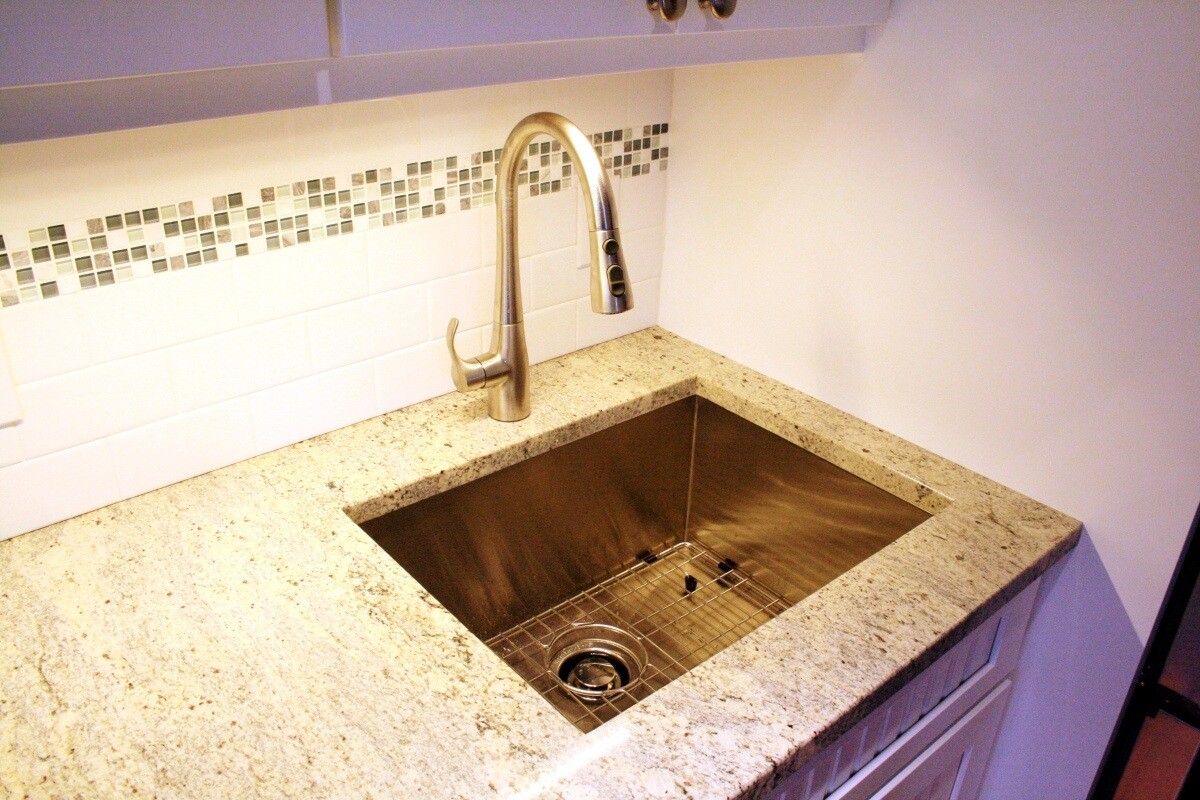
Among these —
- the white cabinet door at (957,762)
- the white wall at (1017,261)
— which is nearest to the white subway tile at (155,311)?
the white wall at (1017,261)

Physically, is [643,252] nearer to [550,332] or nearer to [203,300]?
[550,332]

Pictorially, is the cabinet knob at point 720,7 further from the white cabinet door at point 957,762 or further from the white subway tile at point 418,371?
the white cabinet door at point 957,762

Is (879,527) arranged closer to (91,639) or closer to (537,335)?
(537,335)

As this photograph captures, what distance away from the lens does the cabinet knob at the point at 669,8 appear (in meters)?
0.93

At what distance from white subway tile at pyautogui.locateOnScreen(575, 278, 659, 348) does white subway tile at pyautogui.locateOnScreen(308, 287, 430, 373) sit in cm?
27

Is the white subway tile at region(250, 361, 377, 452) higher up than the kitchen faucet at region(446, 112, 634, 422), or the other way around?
the kitchen faucet at region(446, 112, 634, 422)

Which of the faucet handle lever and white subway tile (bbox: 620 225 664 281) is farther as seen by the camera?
white subway tile (bbox: 620 225 664 281)

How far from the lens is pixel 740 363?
4.88 feet

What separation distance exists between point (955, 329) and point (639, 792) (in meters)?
0.70

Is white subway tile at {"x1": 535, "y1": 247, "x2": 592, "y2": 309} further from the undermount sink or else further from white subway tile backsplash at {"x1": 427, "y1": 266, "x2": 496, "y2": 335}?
the undermount sink

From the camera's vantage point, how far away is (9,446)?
101 centimetres

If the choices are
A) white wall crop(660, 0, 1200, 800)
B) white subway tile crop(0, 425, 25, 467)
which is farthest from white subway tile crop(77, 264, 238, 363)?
white wall crop(660, 0, 1200, 800)

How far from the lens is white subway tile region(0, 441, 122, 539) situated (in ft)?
3.38

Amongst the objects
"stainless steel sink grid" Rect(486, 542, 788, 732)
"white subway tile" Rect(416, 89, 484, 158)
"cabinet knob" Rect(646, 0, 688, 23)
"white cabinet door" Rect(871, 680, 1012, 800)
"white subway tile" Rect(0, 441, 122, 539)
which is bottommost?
"white cabinet door" Rect(871, 680, 1012, 800)
